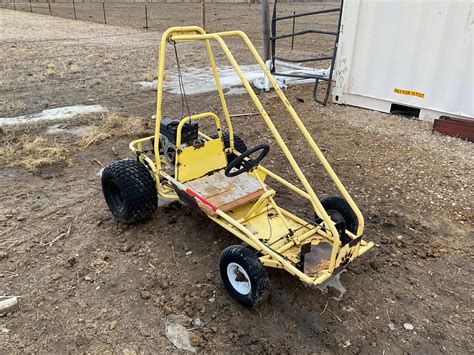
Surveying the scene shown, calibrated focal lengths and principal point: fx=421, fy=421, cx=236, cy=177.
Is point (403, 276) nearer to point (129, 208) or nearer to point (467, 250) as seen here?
point (467, 250)

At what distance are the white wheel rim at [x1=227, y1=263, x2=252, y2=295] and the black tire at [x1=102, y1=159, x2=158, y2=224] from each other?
3.71 ft

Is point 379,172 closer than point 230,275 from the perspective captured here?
No

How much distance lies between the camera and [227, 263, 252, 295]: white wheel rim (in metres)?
2.84

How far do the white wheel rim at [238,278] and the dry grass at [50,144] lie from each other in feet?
9.88

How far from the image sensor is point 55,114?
6.59 metres

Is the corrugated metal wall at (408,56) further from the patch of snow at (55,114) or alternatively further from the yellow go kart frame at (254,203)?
the patch of snow at (55,114)

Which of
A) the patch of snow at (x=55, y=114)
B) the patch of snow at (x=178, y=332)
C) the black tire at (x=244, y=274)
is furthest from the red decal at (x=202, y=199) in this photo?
the patch of snow at (x=55, y=114)

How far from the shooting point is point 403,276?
3217mm

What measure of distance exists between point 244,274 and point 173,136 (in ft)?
4.77

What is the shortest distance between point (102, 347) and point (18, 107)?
18.0ft

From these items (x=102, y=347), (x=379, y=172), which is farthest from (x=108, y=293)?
(x=379, y=172)

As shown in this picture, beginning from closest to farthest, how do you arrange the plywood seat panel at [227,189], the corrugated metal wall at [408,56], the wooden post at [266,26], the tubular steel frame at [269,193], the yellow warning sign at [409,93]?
the tubular steel frame at [269,193]
the plywood seat panel at [227,189]
the corrugated metal wall at [408,56]
the yellow warning sign at [409,93]
the wooden post at [266,26]

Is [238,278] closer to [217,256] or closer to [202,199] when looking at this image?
[217,256]

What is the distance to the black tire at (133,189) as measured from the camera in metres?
3.59
